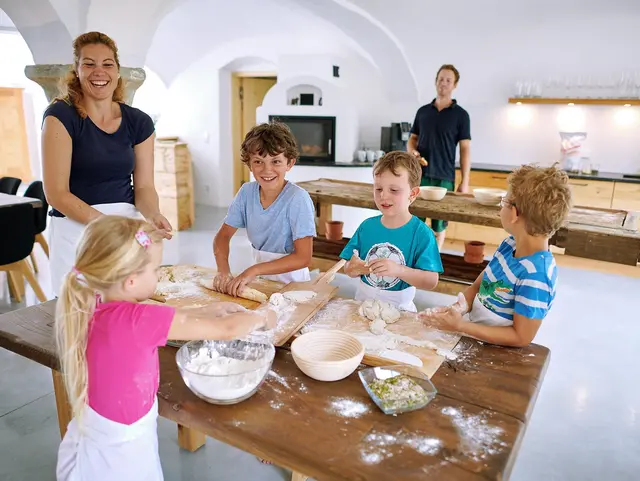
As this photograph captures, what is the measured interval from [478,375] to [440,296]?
2.68m

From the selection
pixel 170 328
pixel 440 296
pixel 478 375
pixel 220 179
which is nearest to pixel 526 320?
pixel 478 375

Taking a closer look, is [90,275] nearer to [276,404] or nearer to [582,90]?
[276,404]

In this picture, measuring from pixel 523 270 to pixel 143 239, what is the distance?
94 cm

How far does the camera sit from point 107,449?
98 centimetres

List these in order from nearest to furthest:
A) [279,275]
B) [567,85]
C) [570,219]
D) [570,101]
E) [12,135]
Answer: [279,275] → [570,219] → [570,101] → [567,85] → [12,135]

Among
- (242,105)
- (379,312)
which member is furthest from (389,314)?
(242,105)

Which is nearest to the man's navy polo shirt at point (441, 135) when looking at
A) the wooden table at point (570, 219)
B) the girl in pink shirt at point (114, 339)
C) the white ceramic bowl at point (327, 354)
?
the wooden table at point (570, 219)

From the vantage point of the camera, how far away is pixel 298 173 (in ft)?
19.2

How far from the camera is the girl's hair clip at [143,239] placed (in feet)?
2.96

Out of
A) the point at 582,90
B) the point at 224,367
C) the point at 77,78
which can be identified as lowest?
the point at 224,367

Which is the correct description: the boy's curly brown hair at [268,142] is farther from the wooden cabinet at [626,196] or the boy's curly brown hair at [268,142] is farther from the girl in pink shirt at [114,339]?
the wooden cabinet at [626,196]

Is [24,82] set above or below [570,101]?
above

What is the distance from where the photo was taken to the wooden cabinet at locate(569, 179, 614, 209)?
4539 millimetres

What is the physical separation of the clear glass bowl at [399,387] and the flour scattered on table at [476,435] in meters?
0.05
